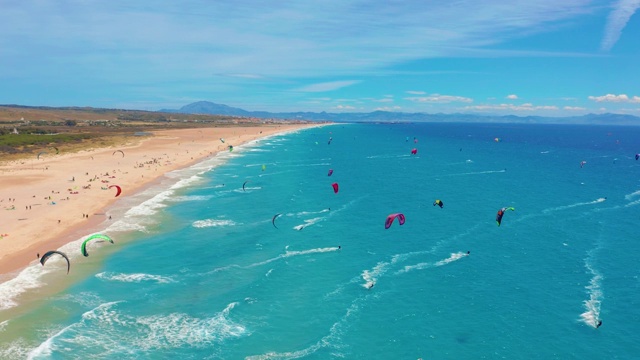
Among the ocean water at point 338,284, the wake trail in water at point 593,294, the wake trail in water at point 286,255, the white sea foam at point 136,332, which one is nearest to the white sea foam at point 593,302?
the wake trail in water at point 593,294

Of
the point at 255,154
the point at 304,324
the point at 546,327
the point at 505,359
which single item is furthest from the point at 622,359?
the point at 255,154

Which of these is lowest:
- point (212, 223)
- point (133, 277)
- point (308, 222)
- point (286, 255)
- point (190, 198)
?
point (133, 277)

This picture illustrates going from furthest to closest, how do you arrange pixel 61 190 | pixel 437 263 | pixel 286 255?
1. pixel 61 190
2. pixel 286 255
3. pixel 437 263

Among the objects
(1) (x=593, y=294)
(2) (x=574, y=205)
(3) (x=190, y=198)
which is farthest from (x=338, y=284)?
(2) (x=574, y=205)

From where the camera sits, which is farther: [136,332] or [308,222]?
[308,222]

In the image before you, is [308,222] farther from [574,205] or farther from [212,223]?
[574,205]

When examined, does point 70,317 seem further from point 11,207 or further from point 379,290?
point 11,207

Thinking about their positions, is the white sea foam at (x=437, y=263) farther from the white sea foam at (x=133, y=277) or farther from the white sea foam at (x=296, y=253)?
the white sea foam at (x=133, y=277)
